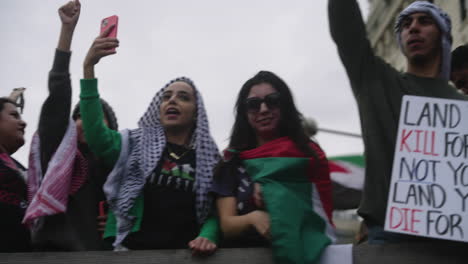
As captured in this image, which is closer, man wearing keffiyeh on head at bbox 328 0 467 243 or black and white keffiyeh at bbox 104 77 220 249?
man wearing keffiyeh on head at bbox 328 0 467 243

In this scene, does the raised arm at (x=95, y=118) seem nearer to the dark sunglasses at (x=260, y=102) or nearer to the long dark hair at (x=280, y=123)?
the long dark hair at (x=280, y=123)

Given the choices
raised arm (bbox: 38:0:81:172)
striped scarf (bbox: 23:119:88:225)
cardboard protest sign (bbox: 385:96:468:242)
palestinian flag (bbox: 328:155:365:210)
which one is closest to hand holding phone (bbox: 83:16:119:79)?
raised arm (bbox: 38:0:81:172)

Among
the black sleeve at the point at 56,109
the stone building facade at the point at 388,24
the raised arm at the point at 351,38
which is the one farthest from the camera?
the stone building facade at the point at 388,24

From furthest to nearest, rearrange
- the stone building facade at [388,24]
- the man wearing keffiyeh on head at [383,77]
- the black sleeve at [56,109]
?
the stone building facade at [388,24] < the black sleeve at [56,109] < the man wearing keffiyeh on head at [383,77]

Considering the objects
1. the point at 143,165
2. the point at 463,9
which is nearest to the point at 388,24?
the point at 463,9

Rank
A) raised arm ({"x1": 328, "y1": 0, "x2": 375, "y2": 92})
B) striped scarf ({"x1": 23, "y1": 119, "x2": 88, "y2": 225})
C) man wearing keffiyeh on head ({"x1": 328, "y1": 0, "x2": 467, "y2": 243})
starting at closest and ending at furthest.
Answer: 1. man wearing keffiyeh on head ({"x1": 328, "y1": 0, "x2": 467, "y2": 243})
2. raised arm ({"x1": 328, "y1": 0, "x2": 375, "y2": 92})
3. striped scarf ({"x1": 23, "y1": 119, "x2": 88, "y2": 225})

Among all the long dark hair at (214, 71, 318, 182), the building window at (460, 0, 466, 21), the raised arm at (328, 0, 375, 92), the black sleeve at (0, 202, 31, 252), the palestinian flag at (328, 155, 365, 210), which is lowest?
the palestinian flag at (328, 155, 365, 210)

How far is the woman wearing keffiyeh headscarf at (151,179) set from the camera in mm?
2494

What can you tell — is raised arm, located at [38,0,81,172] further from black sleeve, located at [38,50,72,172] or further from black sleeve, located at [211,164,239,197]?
black sleeve, located at [211,164,239,197]

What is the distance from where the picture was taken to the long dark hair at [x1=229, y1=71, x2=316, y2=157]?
2646 mm

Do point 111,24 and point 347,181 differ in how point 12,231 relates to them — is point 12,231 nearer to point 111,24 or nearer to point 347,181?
point 111,24

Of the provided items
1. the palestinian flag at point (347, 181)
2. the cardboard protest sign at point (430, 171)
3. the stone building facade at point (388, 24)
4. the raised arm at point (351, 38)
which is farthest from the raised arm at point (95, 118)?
the stone building facade at point (388, 24)

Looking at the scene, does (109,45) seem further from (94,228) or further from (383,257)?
(383,257)

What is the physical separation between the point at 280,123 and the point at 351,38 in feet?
1.94
